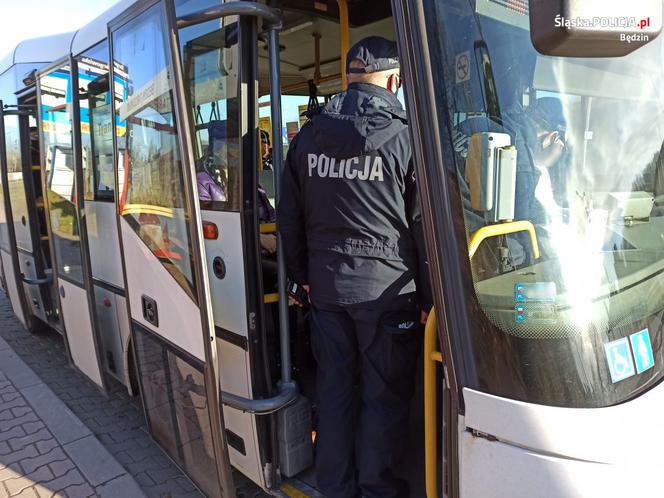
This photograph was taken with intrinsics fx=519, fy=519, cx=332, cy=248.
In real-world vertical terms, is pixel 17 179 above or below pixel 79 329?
above

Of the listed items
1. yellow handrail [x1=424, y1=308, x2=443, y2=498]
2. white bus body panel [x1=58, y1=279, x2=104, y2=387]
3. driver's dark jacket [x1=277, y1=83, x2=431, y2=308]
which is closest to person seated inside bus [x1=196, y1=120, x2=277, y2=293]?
driver's dark jacket [x1=277, y1=83, x2=431, y2=308]

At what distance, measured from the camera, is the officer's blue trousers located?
2.08 metres

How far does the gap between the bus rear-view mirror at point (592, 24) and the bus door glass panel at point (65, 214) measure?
3386 mm

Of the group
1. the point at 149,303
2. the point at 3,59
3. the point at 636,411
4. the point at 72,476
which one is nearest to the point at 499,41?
the point at 636,411

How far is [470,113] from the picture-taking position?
1.42 meters

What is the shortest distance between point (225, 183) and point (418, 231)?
89cm

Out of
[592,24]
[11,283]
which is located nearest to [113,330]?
[11,283]

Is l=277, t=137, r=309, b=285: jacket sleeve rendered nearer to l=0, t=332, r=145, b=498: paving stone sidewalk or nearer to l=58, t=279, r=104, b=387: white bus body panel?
l=0, t=332, r=145, b=498: paving stone sidewalk

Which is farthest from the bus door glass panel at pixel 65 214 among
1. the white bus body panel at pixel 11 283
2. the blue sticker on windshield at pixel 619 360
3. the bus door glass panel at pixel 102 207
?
the blue sticker on windshield at pixel 619 360

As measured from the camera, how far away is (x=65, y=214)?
386 centimetres

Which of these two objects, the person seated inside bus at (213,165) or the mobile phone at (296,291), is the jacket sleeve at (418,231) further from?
the person seated inside bus at (213,165)

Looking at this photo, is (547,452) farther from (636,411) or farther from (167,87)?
Result: (167,87)

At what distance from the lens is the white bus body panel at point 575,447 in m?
1.32

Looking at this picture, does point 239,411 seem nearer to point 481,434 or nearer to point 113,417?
point 481,434
